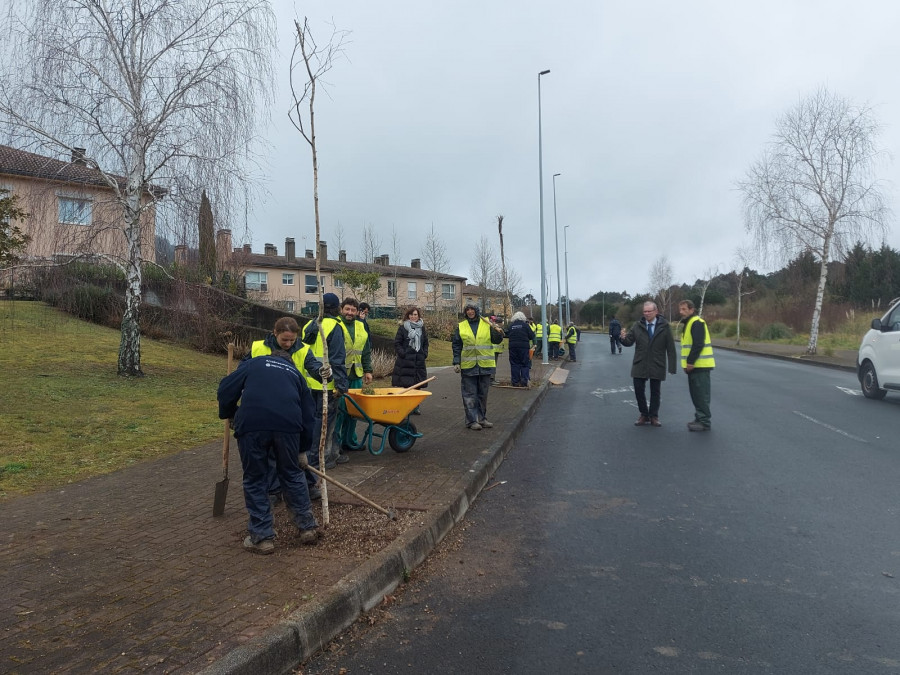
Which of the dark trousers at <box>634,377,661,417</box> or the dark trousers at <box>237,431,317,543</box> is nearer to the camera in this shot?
the dark trousers at <box>237,431,317,543</box>

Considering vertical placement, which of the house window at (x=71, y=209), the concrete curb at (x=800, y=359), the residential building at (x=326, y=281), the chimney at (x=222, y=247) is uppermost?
the residential building at (x=326, y=281)

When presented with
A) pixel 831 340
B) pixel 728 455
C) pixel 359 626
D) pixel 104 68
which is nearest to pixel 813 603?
pixel 359 626

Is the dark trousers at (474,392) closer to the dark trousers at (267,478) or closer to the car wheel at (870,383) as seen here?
the dark trousers at (267,478)

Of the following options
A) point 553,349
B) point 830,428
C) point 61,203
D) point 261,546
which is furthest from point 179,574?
point 553,349

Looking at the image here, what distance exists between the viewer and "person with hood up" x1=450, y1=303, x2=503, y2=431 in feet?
28.2

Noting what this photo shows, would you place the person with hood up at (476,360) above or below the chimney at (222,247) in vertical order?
below

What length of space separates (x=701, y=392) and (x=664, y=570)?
5.26 m

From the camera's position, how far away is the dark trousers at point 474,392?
8.76 metres

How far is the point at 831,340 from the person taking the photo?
32.8 meters

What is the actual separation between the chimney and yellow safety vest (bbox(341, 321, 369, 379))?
6.71 m

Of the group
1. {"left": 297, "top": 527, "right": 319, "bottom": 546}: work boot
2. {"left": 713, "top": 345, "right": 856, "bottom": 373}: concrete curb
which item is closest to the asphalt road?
{"left": 297, "top": 527, "right": 319, "bottom": 546}: work boot

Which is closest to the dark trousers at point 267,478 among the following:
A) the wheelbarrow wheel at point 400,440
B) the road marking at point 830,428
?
the wheelbarrow wheel at point 400,440

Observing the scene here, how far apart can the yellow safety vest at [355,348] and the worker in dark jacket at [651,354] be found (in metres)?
4.26

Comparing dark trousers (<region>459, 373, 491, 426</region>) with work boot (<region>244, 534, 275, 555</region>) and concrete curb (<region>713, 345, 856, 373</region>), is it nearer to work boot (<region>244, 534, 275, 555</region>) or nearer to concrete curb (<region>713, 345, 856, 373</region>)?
work boot (<region>244, 534, 275, 555</region>)
